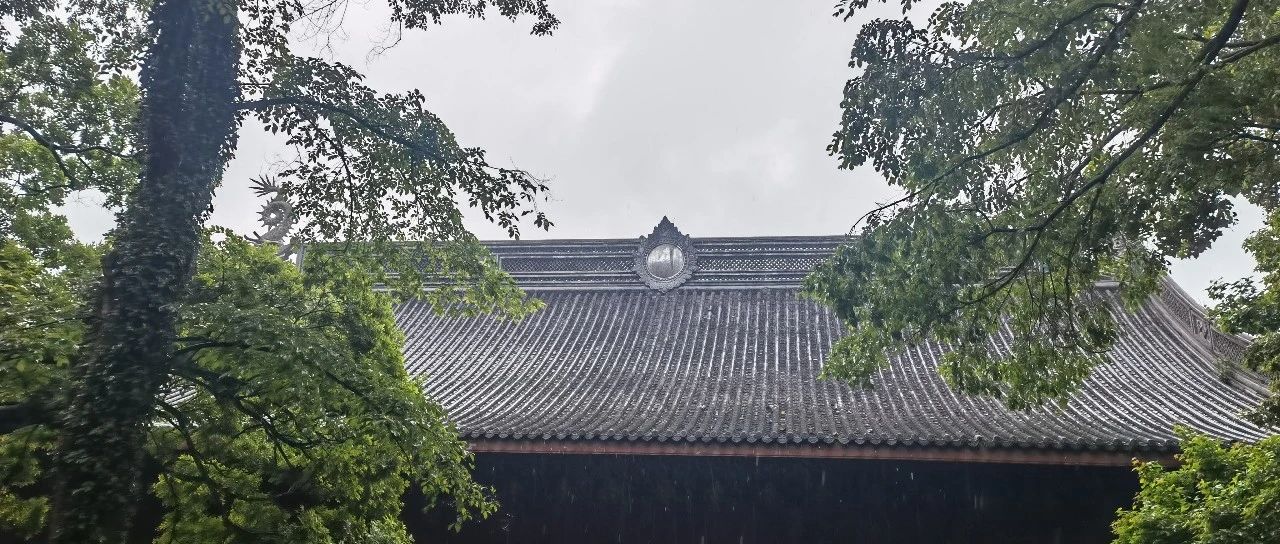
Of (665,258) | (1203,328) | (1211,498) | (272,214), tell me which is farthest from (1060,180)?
(272,214)

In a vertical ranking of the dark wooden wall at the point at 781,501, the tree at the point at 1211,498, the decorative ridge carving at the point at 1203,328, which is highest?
the decorative ridge carving at the point at 1203,328

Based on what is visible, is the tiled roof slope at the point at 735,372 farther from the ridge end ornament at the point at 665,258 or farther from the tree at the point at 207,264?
the tree at the point at 207,264

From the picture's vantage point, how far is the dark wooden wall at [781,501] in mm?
7516

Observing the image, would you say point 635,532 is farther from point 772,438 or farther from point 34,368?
point 34,368

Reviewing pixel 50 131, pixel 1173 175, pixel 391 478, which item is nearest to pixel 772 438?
pixel 391 478

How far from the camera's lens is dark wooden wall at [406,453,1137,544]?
7516mm

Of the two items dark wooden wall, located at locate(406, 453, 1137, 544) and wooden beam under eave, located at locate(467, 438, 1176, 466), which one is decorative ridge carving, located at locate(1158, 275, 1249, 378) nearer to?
dark wooden wall, located at locate(406, 453, 1137, 544)

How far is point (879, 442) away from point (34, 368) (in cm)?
529

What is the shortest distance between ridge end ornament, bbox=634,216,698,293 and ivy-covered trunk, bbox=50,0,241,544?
326 inches

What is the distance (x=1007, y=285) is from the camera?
17.9ft

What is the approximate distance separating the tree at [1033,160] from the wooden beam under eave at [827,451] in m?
1.32

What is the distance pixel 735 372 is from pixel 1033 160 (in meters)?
5.10

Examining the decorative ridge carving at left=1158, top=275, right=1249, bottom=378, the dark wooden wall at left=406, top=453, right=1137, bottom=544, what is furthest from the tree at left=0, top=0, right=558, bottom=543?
the decorative ridge carving at left=1158, top=275, right=1249, bottom=378

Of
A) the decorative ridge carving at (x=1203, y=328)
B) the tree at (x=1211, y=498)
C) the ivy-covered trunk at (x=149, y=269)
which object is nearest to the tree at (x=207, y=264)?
the ivy-covered trunk at (x=149, y=269)
